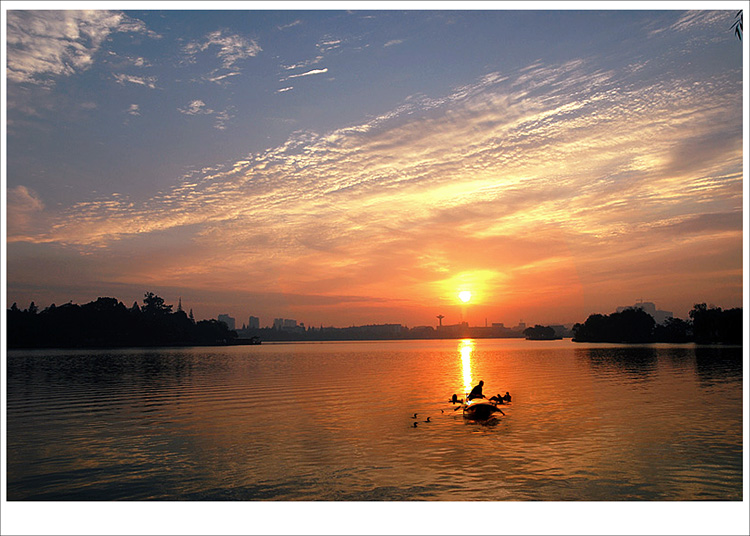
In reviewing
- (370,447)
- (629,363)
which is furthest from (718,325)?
(370,447)

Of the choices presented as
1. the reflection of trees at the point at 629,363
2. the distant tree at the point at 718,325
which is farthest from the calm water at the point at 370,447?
the distant tree at the point at 718,325

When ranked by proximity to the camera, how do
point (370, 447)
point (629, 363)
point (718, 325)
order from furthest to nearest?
point (718, 325), point (629, 363), point (370, 447)

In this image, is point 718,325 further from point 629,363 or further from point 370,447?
point 370,447

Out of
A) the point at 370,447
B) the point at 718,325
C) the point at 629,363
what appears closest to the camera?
the point at 370,447

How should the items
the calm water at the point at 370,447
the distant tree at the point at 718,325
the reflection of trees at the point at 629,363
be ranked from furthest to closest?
the distant tree at the point at 718,325 < the reflection of trees at the point at 629,363 < the calm water at the point at 370,447

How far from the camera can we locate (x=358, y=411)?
127ft

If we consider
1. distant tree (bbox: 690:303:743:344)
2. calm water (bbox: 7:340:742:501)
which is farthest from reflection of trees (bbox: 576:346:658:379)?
distant tree (bbox: 690:303:743:344)

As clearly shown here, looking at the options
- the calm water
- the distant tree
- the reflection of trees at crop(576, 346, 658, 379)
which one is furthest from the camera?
the distant tree

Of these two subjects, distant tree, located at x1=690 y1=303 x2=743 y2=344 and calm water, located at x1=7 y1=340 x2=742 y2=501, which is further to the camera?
distant tree, located at x1=690 y1=303 x2=743 y2=344

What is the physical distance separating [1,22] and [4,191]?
4239 mm

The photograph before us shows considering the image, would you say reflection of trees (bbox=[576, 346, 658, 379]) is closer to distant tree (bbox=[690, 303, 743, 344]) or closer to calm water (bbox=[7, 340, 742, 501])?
calm water (bbox=[7, 340, 742, 501])

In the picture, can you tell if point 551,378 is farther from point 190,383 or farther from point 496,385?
point 190,383

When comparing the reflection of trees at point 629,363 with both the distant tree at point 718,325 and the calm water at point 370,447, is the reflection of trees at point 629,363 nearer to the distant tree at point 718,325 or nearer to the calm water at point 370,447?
the calm water at point 370,447

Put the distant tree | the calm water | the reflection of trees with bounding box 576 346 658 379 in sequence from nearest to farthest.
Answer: the calm water → the reflection of trees with bounding box 576 346 658 379 → the distant tree
